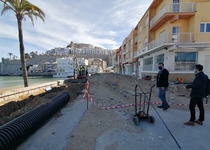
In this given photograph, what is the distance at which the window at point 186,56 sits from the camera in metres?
16.1

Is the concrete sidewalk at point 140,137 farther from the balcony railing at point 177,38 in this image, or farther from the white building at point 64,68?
the white building at point 64,68

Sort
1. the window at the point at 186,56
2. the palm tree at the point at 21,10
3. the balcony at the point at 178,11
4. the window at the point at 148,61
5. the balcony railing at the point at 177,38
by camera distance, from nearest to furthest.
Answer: the palm tree at the point at 21,10, the balcony at the point at 178,11, the balcony railing at the point at 177,38, the window at the point at 186,56, the window at the point at 148,61

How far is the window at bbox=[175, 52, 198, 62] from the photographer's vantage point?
16139mm

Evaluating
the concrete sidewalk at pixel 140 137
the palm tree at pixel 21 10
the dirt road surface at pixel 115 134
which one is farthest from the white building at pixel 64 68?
the concrete sidewalk at pixel 140 137

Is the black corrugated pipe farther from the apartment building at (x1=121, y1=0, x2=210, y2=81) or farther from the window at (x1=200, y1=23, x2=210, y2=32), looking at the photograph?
the window at (x1=200, y1=23, x2=210, y2=32)

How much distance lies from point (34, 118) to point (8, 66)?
127 metres

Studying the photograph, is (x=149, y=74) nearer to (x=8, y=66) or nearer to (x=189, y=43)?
(x=189, y=43)

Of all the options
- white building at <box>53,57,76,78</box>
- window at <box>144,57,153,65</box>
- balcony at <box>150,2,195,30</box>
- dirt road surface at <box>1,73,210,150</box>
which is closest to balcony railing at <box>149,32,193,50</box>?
balcony at <box>150,2,195,30</box>

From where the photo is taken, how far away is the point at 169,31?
669 inches

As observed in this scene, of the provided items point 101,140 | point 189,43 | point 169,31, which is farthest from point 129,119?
point 169,31

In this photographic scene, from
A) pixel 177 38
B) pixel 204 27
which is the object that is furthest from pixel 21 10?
pixel 204 27

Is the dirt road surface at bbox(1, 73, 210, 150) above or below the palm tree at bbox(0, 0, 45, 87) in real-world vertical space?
below

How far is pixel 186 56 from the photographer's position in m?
16.3

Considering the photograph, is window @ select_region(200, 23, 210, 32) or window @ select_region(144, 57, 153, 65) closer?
window @ select_region(200, 23, 210, 32)
